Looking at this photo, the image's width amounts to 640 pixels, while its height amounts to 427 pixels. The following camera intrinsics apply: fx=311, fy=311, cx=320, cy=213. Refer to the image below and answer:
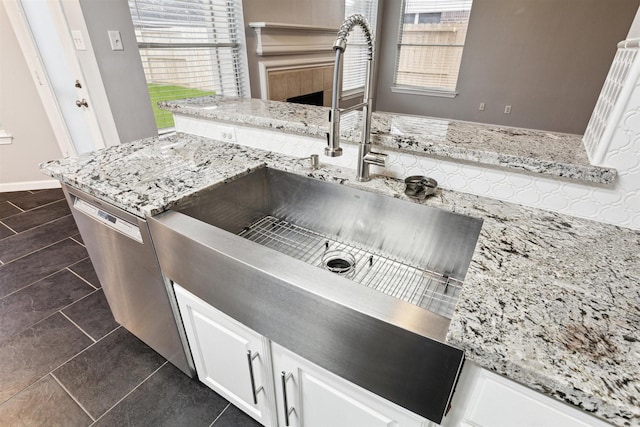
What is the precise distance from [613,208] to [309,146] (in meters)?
0.96

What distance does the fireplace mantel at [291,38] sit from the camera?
2.73m

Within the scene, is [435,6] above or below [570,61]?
above

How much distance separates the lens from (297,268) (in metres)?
0.68

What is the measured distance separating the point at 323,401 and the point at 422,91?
17.6 ft

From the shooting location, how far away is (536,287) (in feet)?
2.03

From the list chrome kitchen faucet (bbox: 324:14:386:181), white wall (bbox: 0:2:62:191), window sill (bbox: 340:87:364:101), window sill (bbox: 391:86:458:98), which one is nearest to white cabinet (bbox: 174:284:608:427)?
chrome kitchen faucet (bbox: 324:14:386:181)

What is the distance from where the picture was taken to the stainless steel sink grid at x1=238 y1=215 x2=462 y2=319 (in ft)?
2.97

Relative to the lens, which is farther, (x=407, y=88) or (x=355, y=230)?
(x=407, y=88)

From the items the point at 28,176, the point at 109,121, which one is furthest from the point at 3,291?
the point at 28,176

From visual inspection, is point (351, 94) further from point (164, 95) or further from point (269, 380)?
point (269, 380)

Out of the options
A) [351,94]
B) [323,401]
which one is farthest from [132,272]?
[351,94]

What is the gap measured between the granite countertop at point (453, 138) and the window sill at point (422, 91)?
4.32 m

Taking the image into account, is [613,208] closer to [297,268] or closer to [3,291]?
[297,268]

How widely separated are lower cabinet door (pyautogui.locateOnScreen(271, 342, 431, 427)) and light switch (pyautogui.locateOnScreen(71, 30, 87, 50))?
2203 mm
